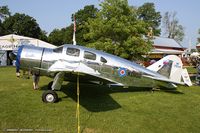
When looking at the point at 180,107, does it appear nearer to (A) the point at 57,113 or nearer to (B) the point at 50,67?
(A) the point at 57,113

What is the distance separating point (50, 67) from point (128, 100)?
331 centimetres

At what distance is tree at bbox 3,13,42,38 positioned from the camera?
218 ft

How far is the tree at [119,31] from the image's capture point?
63.6 feet

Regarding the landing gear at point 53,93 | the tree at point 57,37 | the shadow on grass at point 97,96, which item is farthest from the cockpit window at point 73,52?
the tree at point 57,37

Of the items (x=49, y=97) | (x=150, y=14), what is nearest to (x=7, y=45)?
(x=49, y=97)

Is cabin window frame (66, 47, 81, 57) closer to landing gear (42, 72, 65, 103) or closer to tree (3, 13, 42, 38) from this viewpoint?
landing gear (42, 72, 65, 103)

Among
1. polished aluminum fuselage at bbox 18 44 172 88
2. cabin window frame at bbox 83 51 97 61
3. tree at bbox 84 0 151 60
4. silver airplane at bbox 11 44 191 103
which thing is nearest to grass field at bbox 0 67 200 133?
silver airplane at bbox 11 44 191 103

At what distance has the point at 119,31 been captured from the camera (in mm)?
19359

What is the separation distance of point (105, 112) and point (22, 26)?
6419cm

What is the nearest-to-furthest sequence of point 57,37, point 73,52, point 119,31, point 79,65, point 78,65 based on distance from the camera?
point 79,65
point 78,65
point 73,52
point 119,31
point 57,37

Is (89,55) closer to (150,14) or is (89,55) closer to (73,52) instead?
(73,52)

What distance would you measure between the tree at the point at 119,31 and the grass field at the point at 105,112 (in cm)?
941

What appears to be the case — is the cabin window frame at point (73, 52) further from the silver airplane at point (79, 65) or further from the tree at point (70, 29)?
the tree at point (70, 29)

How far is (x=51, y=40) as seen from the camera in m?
69.9
